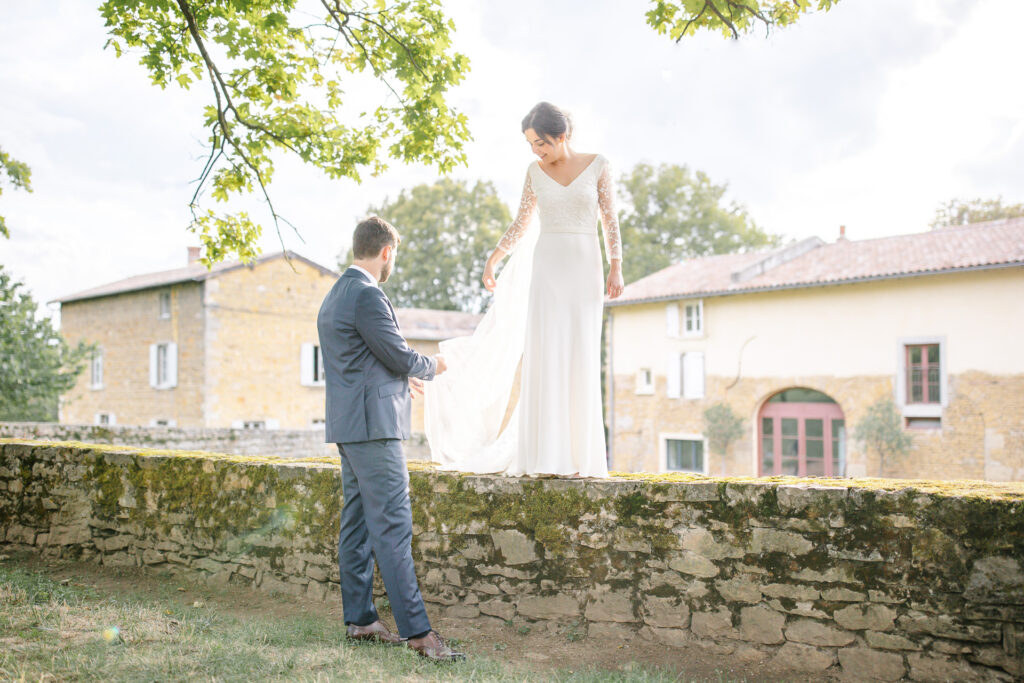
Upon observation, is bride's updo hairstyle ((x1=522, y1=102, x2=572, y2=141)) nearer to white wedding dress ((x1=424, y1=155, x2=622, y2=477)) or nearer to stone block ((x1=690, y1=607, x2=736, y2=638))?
white wedding dress ((x1=424, y1=155, x2=622, y2=477))

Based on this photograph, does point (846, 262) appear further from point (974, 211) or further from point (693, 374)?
point (974, 211)

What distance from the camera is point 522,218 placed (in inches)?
187

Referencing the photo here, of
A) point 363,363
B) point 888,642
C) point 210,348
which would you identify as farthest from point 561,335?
point 210,348

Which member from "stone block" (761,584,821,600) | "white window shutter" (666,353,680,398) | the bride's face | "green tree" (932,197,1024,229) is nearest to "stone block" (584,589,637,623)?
"stone block" (761,584,821,600)

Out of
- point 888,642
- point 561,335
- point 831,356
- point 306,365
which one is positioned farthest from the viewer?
point 306,365

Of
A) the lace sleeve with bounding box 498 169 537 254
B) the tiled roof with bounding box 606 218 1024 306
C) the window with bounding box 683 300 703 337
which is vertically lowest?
the lace sleeve with bounding box 498 169 537 254

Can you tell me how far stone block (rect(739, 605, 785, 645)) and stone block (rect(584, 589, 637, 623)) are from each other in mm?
579

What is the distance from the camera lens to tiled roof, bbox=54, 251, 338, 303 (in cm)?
2588

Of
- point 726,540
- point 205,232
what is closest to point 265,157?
point 205,232

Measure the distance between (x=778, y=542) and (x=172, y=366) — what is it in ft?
86.9

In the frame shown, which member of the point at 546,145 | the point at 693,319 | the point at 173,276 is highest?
the point at 173,276

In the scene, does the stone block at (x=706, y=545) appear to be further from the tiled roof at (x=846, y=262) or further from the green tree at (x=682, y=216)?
the green tree at (x=682, y=216)

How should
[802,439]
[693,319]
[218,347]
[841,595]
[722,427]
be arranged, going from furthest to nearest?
[693,319] < [218,347] < [722,427] < [802,439] < [841,595]

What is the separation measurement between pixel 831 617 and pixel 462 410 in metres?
2.40
